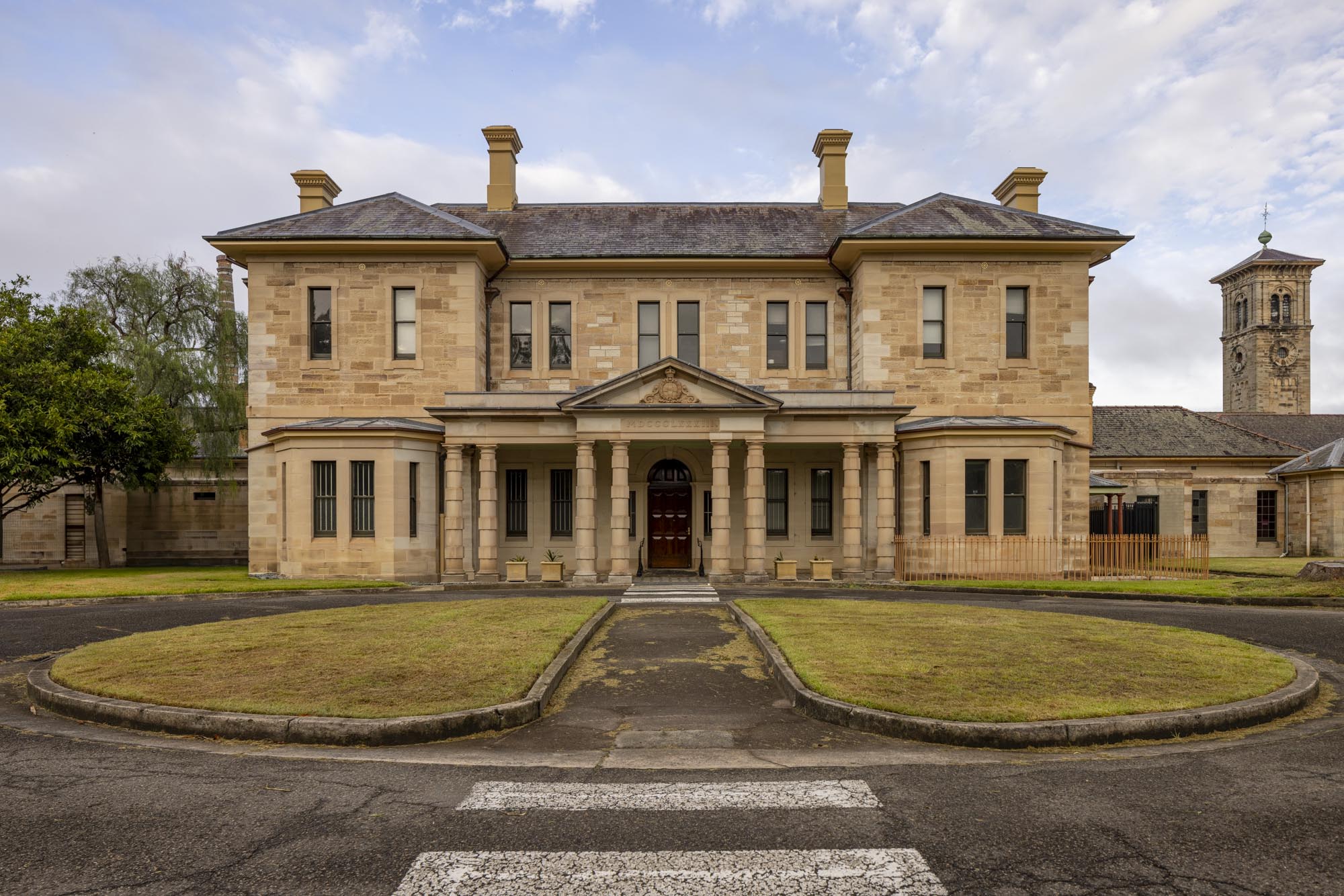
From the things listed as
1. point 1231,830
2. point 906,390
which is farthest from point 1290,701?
point 906,390

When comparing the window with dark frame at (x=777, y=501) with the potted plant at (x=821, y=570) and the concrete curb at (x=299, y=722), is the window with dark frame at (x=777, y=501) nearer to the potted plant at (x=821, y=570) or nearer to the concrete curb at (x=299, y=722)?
the potted plant at (x=821, y=570)

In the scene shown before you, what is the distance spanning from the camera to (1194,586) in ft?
63.0

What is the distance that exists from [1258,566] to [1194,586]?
1237 centimetres

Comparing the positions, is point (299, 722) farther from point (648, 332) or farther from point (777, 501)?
point (648, 332)

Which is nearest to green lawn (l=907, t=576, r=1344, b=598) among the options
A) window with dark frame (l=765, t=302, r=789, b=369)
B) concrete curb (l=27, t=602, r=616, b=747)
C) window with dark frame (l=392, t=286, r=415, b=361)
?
window with dark frame (l=765, t=302, r=789, b=369)

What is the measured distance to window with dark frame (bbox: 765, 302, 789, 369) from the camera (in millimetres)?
25156

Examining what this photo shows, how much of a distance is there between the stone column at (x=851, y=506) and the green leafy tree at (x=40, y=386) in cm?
2294

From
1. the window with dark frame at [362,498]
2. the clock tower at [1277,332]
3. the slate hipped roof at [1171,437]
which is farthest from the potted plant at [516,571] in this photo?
the clock tower at [1277,332]

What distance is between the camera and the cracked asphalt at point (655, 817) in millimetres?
4215

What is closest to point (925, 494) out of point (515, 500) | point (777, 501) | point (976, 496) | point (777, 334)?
point (976, 496)

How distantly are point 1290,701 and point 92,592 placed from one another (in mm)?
21805

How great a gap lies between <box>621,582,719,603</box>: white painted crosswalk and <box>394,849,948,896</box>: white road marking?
40.5 feet

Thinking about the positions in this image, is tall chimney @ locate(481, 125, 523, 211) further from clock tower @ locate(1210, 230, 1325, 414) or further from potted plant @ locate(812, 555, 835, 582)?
clock tower @ locate(1210, 230, 1325, 414)

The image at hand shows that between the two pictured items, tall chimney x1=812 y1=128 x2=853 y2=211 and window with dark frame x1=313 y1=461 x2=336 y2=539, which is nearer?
window with dark frame x1=313 y1=461 x2=336 y2=539
